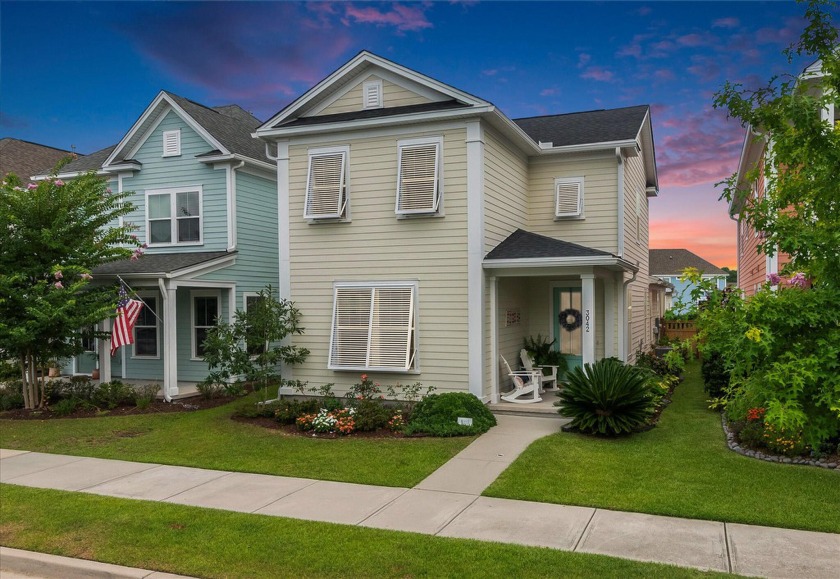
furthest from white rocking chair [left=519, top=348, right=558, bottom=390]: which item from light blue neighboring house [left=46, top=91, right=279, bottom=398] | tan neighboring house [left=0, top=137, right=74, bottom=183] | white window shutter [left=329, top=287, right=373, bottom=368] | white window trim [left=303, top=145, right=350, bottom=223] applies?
tan neighboring house [left=0, top=137, right=74, bottom=183]

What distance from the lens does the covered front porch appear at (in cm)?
1221

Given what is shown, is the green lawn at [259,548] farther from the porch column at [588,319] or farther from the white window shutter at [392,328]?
the porch column at [588,319]

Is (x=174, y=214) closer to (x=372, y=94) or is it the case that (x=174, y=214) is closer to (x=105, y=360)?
(x=105, y=360)

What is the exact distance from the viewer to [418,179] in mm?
12578

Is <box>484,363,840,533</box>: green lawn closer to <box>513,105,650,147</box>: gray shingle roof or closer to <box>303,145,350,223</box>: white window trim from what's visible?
<box>303,145,350,223</box>: white window trim

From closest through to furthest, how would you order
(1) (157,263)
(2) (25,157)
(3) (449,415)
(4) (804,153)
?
(4) (804,153) → (3) (449,415) → (1) (157,263) → (2) (25,157)

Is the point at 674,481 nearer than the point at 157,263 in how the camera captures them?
Yes

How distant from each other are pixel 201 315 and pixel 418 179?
821 centimetres

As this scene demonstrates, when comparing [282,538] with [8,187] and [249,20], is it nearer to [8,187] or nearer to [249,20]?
[8,187]

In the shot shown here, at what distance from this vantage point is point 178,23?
1667 cm

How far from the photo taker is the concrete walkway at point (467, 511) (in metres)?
5.64

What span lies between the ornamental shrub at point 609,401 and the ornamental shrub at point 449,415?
1473 mm

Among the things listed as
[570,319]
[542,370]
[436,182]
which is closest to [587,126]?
[570,319]

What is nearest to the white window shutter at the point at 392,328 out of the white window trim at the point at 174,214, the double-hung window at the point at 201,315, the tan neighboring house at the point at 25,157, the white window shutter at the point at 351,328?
the white window shutter at the point at 351,328
